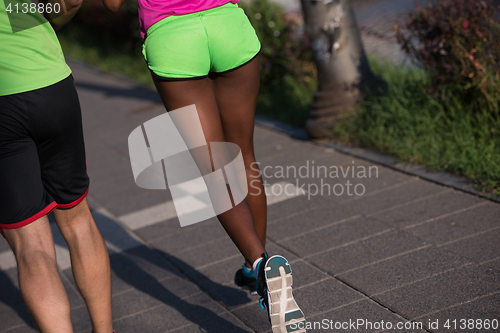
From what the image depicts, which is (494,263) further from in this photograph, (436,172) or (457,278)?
(436,172)

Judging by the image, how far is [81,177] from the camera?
86.6 inches

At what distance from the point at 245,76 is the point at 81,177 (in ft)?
2.51

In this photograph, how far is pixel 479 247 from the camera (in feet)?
9.47

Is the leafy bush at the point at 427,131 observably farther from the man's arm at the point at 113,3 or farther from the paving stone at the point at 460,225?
the man's arm at the point at 113,3

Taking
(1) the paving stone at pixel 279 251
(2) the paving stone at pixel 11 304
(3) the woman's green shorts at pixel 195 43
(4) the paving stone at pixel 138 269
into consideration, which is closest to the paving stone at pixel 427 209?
(1) the paving stone at pixel 279 251

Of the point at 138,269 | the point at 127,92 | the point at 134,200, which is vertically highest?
the point at 138,269

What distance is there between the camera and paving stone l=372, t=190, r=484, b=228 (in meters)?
3.39

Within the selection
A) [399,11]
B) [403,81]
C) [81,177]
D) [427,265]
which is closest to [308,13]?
[403,81]

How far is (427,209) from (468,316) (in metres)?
1.27

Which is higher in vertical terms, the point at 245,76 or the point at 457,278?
the point at 245,76

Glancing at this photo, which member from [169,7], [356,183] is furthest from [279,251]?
[169,7]

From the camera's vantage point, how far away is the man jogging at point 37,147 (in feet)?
6.33

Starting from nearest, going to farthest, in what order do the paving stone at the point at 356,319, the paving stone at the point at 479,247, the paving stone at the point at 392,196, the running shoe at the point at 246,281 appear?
the paving stone at the point at 356,319
the running shoe at the point at 246,281
the paving stone at the point at 479,247
the paving stone at the point at 392,196

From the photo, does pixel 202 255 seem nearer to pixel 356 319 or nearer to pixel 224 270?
pixel 224 270
